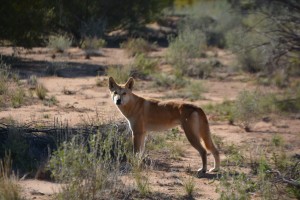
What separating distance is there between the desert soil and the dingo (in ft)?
1.55

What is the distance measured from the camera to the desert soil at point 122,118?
9.10 metres

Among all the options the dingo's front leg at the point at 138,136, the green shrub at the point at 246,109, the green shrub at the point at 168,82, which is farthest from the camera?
the green shrub at the point at 168,82

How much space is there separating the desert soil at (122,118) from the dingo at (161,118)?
472 millimetres

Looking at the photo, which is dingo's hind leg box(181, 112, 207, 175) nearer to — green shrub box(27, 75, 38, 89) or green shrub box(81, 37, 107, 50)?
green shrub box(27, 75, 38, 89)

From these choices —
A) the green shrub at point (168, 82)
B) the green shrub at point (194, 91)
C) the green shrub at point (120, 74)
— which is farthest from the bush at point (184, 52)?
the green shrub at point (120, 74)

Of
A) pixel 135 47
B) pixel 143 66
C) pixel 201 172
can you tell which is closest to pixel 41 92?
pixel 143 66

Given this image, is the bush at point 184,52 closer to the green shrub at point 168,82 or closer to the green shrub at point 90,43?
the green shrub at point 168,82

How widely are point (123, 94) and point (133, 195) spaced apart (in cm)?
239

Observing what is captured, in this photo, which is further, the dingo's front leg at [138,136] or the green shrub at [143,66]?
the green shrub at [143,66]

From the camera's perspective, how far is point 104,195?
25.3ft

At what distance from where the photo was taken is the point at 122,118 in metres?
11.8

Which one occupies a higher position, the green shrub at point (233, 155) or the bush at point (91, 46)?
the bush at point (91, 46)

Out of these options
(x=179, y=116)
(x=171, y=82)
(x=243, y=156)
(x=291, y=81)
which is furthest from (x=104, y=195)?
(x=291, y=81)

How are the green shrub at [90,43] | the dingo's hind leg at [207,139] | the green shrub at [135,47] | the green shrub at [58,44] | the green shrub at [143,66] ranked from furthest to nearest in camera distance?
the green shrub at [90,43] < the green shrub at [135,47] < the green shrub at [58,44] < the green shrub at [143,66] < the dingo's hind leg at [207,139]
